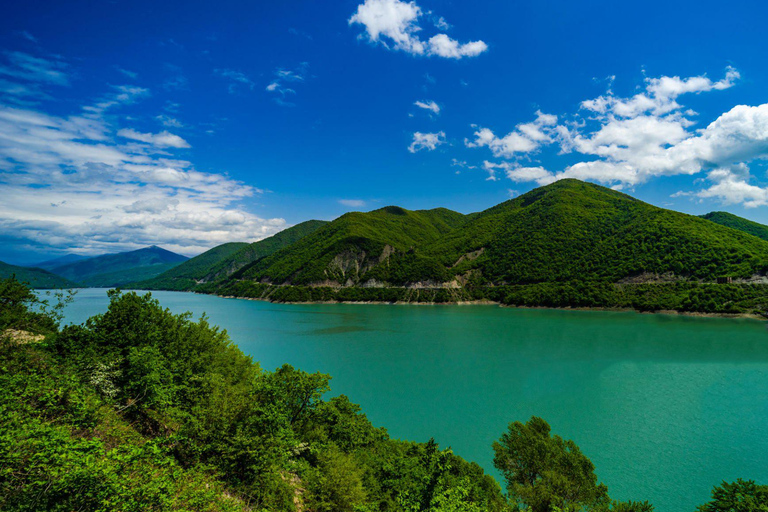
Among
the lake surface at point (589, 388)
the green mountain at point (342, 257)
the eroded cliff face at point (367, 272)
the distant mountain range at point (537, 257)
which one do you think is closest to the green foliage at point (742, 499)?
the lake surface at point (589, 388)

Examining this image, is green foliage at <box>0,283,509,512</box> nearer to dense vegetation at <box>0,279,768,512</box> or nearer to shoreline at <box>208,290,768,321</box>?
dense vegetation at <box>0,279,768,512</box>

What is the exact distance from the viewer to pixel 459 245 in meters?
149

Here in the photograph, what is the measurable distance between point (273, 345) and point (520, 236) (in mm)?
116686

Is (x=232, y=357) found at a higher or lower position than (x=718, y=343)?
higher

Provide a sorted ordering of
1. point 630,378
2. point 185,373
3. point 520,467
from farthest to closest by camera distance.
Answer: point 630,378
point 185,373
point 520,467

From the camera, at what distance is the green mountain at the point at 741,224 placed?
132 m

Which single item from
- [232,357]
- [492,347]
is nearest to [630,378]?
[492,347]

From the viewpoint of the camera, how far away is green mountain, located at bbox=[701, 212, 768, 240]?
5202 inches

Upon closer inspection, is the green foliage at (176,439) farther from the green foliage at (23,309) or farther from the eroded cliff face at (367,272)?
the eroded cliff face at (367,272)

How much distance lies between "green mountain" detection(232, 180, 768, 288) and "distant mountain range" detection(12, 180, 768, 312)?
431 millimetres

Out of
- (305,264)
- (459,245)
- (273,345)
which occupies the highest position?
(459,245)

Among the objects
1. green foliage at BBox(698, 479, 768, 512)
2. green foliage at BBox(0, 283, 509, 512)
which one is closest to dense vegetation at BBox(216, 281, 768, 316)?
green foliage at BBox(698, 479, 768, 512)

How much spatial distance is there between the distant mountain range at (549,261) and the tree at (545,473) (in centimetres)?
8771

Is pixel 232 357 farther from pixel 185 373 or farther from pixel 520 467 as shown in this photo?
pixel 520 467
